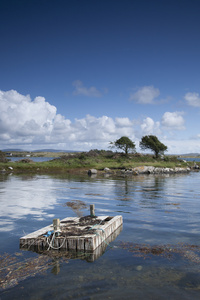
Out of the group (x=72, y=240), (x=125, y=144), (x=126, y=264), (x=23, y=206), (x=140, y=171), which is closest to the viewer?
(x=126, y=264)

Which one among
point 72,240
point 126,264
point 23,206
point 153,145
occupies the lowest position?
point 23,206

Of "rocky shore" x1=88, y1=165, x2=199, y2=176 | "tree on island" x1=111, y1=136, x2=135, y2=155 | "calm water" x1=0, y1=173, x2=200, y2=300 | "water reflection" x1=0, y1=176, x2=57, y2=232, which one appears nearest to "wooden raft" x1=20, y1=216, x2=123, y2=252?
"calm water" x1=0, y1=173, x2=200, y2=300

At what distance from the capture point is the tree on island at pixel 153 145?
266 feet

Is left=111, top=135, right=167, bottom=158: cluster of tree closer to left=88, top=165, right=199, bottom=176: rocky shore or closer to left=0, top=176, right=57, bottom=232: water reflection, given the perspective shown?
left=88, top=165, right=199, bottom=176: rocky shore

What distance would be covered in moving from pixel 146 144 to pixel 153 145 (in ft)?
9.12

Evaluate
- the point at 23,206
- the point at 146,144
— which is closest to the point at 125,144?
the point at 146,144

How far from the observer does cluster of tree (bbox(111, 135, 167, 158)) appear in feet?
252

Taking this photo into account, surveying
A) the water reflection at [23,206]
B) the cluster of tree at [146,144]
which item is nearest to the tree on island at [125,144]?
the cluster of tree at [146,144]

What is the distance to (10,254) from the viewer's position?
9570 millimetres

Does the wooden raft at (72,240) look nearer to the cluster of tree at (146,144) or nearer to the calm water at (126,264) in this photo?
the calm water at (126,264)

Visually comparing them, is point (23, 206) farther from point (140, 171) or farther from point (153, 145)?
point (153, 145)

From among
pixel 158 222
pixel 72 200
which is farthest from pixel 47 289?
pixel 72 200

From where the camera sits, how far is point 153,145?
81.1 metres

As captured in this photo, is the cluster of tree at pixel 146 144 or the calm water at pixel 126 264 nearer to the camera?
the calm water at pixel 126 264
